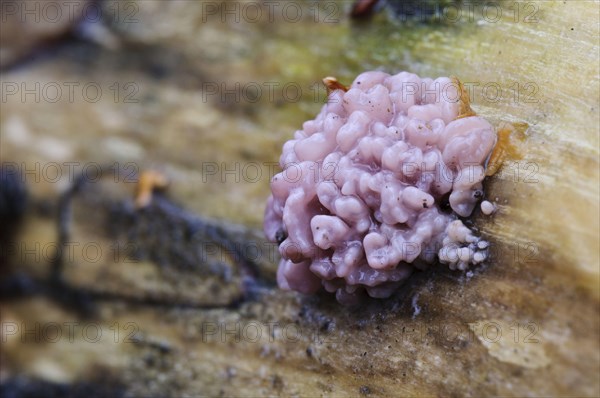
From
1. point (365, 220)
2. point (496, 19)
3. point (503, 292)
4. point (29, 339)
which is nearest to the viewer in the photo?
point (503, 292)

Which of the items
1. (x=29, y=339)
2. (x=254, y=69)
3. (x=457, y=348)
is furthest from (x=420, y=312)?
(x=29, y=339)

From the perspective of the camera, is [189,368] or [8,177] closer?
[189,368]

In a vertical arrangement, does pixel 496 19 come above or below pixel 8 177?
above

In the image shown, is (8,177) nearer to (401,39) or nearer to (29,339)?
(29,339)
